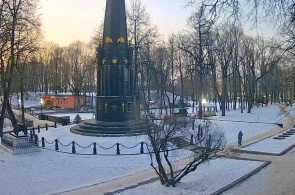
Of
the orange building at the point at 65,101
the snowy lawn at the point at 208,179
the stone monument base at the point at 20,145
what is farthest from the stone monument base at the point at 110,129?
the orange building at the point at 65,101

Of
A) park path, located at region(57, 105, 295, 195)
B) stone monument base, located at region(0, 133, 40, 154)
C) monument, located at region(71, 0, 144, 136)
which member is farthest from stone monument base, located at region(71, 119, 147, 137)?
park path, located at region(57, 105, 295, 195)

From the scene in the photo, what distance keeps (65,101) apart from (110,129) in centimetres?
3560

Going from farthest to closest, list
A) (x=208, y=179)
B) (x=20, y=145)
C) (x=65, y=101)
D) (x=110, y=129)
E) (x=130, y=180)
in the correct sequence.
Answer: (x=65, y=101)
(x=110, y=129)
(x=20, y=145)
(x=130, y=180)
(x=208, y=179)

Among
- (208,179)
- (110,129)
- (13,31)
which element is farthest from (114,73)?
(208,179)

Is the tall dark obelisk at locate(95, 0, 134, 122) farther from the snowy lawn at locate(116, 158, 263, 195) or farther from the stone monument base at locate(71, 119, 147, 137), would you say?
the snowy lawn at locate(116, 158, 263, 195)

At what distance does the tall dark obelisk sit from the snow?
301 centimetres

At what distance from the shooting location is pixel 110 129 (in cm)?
2159

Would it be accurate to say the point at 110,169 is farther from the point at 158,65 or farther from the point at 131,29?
the point at 158,65

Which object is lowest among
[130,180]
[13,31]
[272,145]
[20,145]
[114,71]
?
[130,180]

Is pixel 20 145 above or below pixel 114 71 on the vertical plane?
below

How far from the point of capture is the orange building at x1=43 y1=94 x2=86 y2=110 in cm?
5403

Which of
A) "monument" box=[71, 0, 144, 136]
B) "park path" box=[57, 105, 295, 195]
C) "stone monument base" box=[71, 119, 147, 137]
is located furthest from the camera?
"monument" box=[71, 0, 144, 136]

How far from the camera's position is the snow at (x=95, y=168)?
1188 cm

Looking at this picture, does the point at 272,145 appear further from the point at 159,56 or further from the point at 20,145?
the point at 159,56
